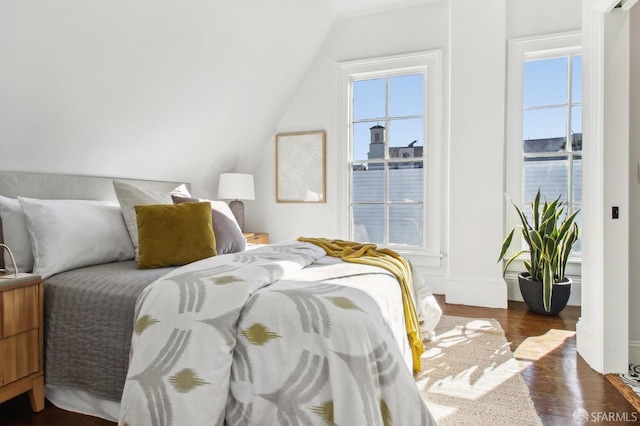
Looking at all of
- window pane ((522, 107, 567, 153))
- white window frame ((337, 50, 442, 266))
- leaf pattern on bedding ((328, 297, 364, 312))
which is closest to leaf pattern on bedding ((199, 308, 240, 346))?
leaf pattern on bedding ((328, 297, 364, 312))

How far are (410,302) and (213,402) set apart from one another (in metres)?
1.11

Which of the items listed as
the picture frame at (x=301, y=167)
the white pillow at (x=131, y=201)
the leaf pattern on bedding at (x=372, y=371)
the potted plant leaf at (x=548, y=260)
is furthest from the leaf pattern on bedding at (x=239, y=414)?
the picture frame at (x=301, y=167)

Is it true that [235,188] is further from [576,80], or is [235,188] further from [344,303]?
[576,80]

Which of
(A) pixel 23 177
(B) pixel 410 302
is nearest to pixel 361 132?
(B) pixel 410 302

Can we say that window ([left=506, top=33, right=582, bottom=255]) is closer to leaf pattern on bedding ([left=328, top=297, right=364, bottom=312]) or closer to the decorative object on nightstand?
the decorative object on nightstand

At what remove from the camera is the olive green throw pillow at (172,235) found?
2051 mm

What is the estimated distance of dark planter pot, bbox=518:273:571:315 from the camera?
121 inches

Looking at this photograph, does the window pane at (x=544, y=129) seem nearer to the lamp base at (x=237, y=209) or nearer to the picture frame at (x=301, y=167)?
the picture frame at (x=301, y=167)

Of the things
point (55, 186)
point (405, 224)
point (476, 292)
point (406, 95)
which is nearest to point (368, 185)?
point (405, 224)

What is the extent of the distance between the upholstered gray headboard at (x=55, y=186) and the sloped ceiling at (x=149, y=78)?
0.24ft

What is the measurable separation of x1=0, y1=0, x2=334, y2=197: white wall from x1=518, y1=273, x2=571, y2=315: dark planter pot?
3.03 meters

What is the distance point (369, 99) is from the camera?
13.5 feet

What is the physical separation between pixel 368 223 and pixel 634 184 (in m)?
2.38

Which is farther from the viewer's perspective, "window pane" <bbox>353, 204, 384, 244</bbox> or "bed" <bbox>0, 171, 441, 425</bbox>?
"window pane" <bbox>353, 204, 384, 244</bbox>
